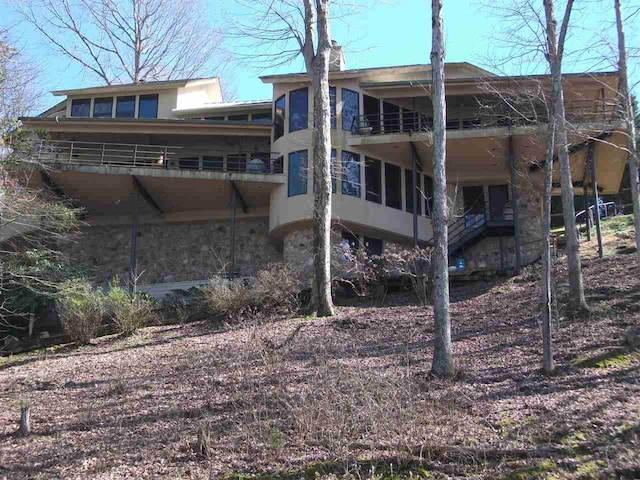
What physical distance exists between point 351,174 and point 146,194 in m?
7.96

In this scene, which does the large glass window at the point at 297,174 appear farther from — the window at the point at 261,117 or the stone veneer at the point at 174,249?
the window at the point at 261,117

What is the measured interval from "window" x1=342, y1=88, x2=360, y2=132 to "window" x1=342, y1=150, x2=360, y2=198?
997 mm

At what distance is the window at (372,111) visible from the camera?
2075 centimetres

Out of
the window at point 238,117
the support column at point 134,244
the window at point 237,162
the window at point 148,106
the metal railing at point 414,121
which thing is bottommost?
the support column at point 134,244

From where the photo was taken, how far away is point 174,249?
22.8m

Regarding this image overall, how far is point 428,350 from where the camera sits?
1034 centimetres

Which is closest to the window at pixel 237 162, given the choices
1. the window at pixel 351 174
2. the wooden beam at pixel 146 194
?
the wooden beam at pixel 146 194

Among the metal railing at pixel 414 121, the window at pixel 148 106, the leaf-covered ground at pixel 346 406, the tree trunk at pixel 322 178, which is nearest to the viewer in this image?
the leaf-covered ground at pixel 346 406

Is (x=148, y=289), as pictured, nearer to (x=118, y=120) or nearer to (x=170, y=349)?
(x=118, y=120)

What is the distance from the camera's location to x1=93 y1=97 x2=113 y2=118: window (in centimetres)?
2412

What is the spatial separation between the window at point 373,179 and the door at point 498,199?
449 cm

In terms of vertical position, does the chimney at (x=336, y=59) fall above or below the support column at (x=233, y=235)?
above

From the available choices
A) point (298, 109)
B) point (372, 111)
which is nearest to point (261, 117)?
point (298, 109)

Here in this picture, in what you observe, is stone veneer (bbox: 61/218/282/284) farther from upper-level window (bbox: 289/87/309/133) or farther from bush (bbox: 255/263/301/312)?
bush (bbox: 255/263/301/312)
